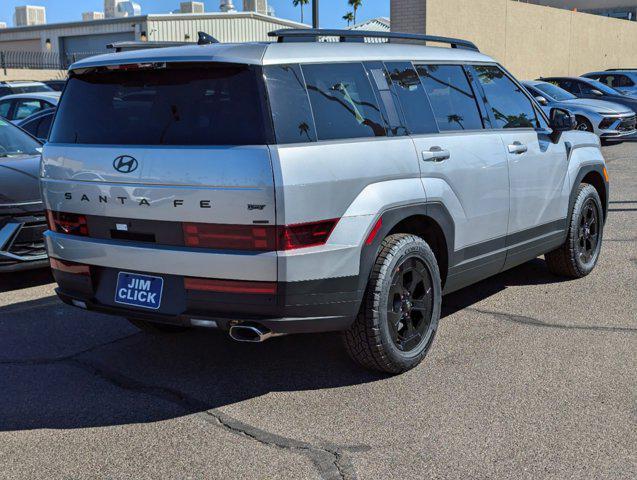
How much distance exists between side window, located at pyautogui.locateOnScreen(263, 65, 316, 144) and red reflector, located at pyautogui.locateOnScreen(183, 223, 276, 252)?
0.46m

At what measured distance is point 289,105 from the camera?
4.00 meters

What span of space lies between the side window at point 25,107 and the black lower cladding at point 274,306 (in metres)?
11.1

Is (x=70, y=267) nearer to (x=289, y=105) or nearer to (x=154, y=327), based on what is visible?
(x=154, y=327)

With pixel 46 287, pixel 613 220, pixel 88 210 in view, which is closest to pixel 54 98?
pixel 46 287

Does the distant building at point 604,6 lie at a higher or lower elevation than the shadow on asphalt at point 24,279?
higher

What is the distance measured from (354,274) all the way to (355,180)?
0.50 m

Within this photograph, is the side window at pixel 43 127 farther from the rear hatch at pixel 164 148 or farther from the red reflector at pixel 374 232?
the red reflector at pixel 374 232

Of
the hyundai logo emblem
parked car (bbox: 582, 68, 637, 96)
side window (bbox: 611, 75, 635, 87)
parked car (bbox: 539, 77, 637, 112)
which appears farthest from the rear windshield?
side window (bbox: 611, 75, 635, 87)

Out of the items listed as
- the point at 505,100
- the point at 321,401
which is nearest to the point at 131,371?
the point at 321,401

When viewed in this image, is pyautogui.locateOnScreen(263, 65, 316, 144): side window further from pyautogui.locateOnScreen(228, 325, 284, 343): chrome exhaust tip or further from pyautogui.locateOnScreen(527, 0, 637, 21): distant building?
pyautogui.locateOnScreen(527, 0, 637, 21): distant building

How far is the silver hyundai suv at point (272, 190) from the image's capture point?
3914 millimetres

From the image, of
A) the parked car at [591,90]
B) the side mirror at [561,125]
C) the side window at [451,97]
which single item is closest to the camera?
the side window at [451,97]

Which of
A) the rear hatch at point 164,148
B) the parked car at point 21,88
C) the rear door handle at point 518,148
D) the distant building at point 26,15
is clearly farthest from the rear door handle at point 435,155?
the distant building at point 26,15

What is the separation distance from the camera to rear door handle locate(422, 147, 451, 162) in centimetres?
470
